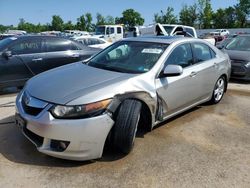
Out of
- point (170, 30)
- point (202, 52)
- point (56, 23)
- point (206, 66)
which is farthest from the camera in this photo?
point (56, 23)

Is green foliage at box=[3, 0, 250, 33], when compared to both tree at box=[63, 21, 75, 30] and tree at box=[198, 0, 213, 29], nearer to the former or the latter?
tree at box=[198, 0, 213, 29]

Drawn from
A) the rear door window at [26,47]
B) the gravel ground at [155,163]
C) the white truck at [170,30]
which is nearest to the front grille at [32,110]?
the gravel ground at [155,163]

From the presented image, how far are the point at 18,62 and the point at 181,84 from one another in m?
4.03

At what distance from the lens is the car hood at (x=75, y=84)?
3.31 m

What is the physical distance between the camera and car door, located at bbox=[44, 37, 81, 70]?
7.19 metres

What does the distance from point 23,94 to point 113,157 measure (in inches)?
56.4

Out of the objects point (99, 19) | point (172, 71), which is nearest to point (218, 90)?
point (172, 71)

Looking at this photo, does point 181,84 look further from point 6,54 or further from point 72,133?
point 6,54

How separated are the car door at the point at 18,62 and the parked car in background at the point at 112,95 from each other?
2.66m

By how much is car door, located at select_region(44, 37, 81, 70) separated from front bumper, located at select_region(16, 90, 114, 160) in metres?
4.04

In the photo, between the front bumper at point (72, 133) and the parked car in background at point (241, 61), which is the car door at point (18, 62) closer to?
the front bumper at point (72, 133)

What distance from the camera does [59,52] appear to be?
735cm

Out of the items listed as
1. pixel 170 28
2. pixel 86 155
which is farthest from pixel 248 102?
pixel 170 28

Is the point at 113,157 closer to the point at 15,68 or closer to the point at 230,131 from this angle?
the point at 230,131
